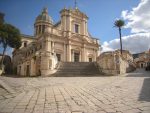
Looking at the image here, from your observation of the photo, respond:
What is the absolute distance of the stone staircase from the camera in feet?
66.8

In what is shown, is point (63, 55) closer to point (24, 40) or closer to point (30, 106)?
point (24, 40)

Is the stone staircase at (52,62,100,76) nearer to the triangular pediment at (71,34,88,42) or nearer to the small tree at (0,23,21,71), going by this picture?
the triangular pediment at (71,34,88,42)

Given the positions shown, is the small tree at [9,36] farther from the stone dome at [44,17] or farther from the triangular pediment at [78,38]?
the triangular pediment at [78,38]

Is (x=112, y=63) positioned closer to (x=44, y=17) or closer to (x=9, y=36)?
(x=9, y=36)

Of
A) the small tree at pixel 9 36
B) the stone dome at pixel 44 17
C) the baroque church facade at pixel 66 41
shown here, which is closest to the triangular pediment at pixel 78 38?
the baroque church facade at pixel 66 41

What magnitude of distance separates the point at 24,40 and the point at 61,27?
15.6m

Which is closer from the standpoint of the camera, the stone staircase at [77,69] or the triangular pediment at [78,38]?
the stone staircase at [77,69]

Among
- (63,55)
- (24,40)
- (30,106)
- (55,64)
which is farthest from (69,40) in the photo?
(30,106)

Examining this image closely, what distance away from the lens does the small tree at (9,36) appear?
32.2 metres

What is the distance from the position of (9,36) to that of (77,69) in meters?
19.5

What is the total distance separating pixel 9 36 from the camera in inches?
1340

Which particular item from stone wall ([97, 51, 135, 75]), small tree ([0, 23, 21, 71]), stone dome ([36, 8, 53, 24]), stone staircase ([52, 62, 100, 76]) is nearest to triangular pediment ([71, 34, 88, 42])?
stone staircase ([52, 62, 100, 76])

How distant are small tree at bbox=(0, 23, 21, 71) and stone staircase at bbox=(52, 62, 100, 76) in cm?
1586

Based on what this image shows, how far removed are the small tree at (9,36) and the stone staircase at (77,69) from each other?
624 inches
